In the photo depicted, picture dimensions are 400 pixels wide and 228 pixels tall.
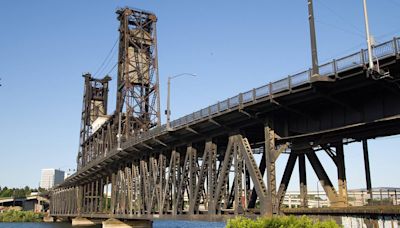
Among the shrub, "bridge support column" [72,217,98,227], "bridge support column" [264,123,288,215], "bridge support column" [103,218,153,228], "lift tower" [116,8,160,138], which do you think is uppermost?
"lift tower" [116,8,160,138]

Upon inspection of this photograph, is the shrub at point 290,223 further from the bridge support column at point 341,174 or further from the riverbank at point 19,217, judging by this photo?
the riverbank at point 19,217

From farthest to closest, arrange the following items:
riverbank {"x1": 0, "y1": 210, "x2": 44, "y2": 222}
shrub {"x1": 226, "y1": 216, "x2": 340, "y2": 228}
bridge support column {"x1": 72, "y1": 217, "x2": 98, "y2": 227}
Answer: riverbank {"x1": 0, "y1": 210, "x2": 44, "y2": 222}, bridge support column {"x1": 72, "y1": 217, "x2": 98, "y2": 227}, shrub {"x1": 226, "y1": 216, "x2": 340, "y2": 228}

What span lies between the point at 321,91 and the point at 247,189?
1379 centimetres

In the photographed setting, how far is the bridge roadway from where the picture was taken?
25594 mm

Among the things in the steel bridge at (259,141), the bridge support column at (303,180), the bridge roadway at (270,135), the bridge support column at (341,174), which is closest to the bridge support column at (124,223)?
the steel bridge at (259,141)

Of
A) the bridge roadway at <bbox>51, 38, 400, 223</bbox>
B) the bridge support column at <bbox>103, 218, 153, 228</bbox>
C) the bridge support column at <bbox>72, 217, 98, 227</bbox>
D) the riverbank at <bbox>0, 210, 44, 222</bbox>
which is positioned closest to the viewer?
the bridge roadway at <bbox>51, 38, 400, 223</bbox>

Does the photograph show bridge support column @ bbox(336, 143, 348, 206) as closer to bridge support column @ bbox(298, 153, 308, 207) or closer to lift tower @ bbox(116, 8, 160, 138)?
bridge support column @ bbox(298, 153, 308, 207)

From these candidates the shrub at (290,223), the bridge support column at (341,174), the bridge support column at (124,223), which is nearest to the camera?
the shrub at (290,223)

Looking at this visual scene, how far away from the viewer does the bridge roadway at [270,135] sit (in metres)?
25.6

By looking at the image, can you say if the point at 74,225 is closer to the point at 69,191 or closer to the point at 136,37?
the point at 69,191

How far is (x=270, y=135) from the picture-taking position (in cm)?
3170

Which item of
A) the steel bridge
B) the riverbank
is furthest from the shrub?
the riverbank

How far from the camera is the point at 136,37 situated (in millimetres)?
76812


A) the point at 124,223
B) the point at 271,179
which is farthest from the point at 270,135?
the point at 124,223
